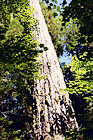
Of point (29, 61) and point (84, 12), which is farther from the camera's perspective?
point (29, 61)

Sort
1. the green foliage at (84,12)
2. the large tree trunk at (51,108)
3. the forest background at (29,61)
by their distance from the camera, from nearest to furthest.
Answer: the green foliage at (84,12) → the forest background at (29,61) → the large tree trunk at (51,108)

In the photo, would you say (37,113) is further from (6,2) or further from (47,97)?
(6,2)

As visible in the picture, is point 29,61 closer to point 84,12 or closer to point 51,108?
point 51,108

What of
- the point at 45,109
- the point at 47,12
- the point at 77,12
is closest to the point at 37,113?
the point at 45,109

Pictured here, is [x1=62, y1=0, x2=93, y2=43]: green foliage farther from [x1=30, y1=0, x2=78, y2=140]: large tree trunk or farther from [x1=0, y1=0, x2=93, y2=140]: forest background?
[x1=30, y1=0, x2=78, y2=140]: large tree trunk

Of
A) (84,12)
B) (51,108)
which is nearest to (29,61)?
(51,108)

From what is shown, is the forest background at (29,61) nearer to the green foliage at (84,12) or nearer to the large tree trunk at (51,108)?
the green foliage at (84,12)

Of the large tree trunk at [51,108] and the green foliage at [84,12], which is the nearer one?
the green foliage at [84,12]

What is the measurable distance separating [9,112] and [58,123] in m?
10.5

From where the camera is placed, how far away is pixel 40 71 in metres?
3.59

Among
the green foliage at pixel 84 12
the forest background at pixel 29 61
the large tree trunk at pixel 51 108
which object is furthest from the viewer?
the large tree trunk at pixel 51 108

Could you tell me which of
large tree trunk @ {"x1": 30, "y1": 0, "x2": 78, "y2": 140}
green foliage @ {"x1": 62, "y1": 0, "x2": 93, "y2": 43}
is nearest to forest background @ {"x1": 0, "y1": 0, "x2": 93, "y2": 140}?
green foliage @ {"x1": 62, "y1": 0, "x2": 93, "y2": 43}

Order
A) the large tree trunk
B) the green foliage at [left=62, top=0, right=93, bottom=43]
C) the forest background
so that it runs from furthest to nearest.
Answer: the large tree trunk < the forest background < the green foliage at [left=62, top=0, right=93, bottom=43]

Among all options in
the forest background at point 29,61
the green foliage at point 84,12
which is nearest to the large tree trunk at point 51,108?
the forest background at point 29,61
